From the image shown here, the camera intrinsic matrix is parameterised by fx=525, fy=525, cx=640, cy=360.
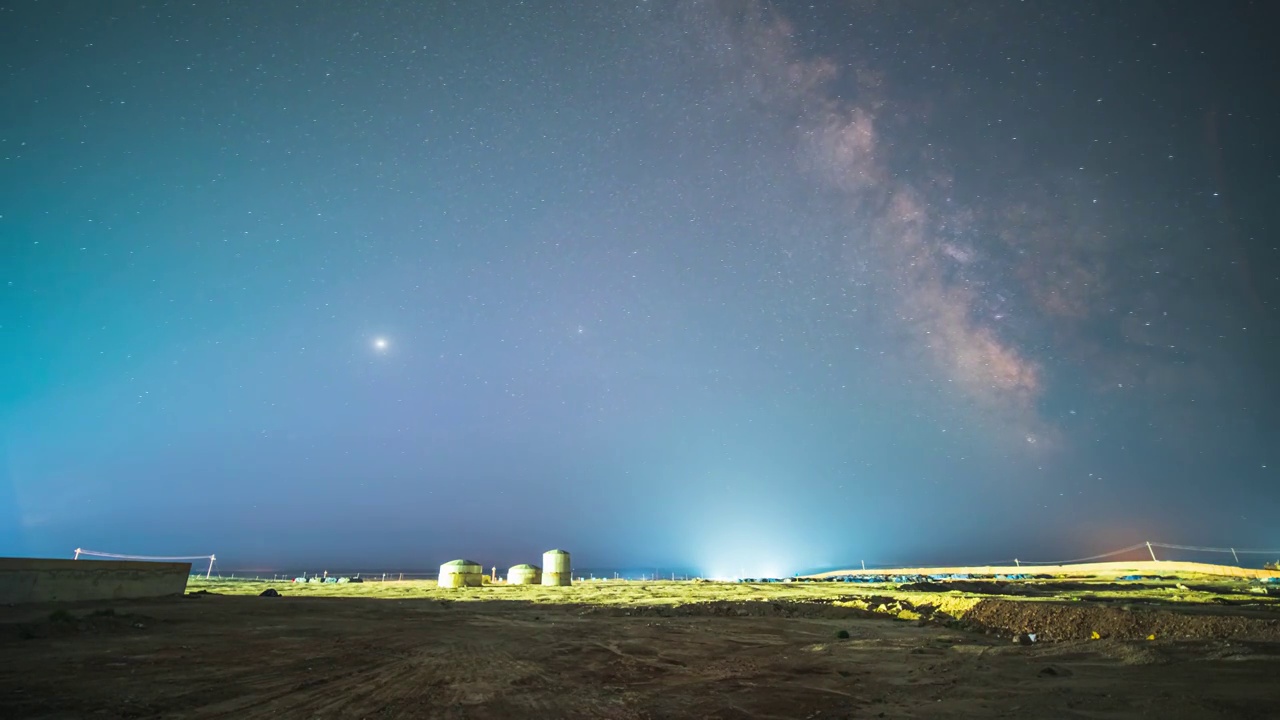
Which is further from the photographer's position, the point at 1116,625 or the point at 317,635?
the point at 317,635

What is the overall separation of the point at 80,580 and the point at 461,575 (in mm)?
42132

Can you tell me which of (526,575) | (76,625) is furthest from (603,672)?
(526,575)

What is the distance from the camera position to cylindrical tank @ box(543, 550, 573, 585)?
71.2 m

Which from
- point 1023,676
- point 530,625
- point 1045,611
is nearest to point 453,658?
point 530,625

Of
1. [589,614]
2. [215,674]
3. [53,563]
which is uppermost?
[53,563]

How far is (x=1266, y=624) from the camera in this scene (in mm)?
15352

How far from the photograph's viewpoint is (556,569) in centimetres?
7206

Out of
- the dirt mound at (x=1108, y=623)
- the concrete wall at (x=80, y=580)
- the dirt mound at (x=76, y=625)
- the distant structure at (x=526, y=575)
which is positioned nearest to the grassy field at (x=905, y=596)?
the dirt mound at (x=1108, y=623)

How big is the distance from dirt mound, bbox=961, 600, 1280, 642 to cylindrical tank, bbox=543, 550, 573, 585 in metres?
59.2

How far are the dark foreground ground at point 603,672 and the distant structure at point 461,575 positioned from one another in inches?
1821

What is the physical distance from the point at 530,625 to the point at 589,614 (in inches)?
245

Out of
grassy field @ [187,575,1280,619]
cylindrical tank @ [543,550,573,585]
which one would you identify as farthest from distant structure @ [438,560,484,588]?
grassy field @ [187,575,1280,619]

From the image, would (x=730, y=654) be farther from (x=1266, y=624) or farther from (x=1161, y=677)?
(x=1266, y=624)

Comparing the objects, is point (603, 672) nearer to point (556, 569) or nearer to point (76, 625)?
point (76, 625)
